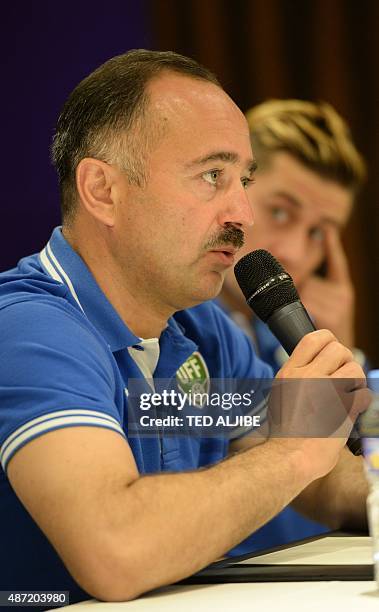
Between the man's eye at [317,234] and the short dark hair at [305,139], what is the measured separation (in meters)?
0.14

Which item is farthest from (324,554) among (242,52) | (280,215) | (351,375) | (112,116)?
(242,52)

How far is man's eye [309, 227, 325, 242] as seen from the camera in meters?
2.57

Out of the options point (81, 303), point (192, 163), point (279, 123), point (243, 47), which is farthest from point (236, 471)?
point (243, 47)

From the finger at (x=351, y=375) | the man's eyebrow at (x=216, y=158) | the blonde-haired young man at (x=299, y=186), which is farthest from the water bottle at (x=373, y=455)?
the blonde-haired young man at (x=299, y=186)

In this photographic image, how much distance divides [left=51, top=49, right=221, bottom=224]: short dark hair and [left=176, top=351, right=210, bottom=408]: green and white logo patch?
0.30m

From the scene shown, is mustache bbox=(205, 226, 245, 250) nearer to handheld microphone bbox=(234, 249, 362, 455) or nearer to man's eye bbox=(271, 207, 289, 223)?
handheld microphone bbox=(234, 249, 362, 455)

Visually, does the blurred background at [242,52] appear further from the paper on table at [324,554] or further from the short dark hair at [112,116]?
the paper on table at [324,554]

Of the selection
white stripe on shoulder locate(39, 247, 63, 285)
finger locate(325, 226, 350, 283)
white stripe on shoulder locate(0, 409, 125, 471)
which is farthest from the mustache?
finger locate(325, 226, 350, 283)

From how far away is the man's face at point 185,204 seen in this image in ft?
4.35

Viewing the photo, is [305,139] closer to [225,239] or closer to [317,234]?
[317,234]

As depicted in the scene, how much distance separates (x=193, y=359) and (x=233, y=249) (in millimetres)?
265

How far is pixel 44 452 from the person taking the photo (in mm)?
1011

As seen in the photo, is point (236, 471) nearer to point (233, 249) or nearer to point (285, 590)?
point (285, 590)

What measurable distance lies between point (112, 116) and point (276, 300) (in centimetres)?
40
